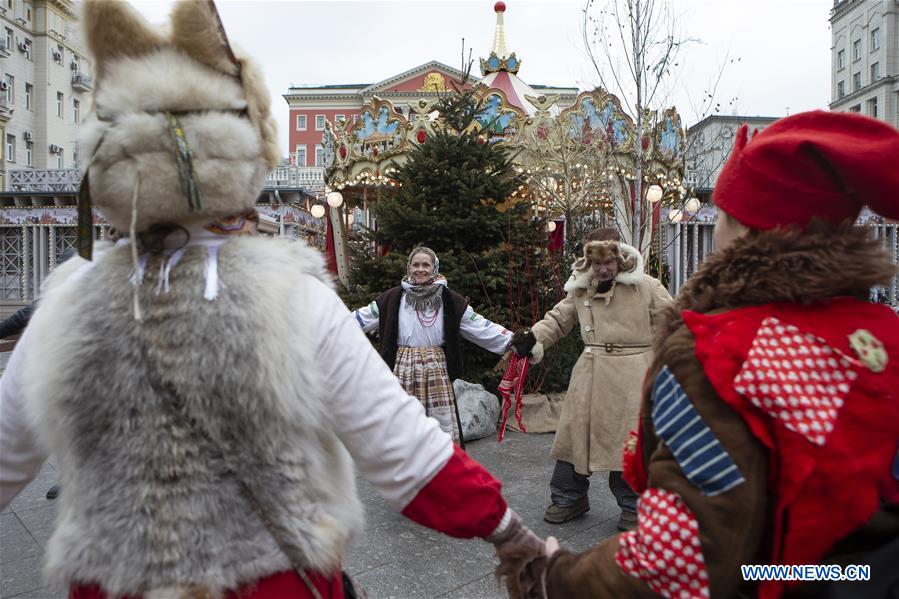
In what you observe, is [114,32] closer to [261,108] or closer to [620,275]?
[261,108]

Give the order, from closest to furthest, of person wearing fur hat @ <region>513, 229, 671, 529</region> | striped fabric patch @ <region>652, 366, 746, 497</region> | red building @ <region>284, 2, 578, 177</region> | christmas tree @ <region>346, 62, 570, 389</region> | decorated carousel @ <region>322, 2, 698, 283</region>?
striped fabric patch @ <region>652, 366, 746, 497</region>, person wearing fur hat @ <region>513, 229, 671, 529</region>, christmas tree @ <region>346, 62, 570, 389</region>, decorated carousel @ <region>322, 2, 698, 283</region>, red building @ <region>284, 2, 578, 177</region>

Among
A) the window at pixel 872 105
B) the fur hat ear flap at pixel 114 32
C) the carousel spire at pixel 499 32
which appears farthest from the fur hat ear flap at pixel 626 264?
the window at pixel 872 105

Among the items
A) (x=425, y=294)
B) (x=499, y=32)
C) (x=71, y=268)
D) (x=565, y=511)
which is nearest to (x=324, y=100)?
(x=499, y=32)

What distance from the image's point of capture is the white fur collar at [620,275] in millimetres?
4441

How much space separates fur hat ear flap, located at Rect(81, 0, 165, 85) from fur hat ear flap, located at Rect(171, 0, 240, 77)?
0.18 feet

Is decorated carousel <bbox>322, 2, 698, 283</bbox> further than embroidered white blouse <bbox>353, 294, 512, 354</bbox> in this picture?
Yes

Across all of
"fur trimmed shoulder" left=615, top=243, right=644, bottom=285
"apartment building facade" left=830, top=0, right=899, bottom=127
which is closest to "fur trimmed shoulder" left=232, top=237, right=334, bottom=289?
"fur trimmed shoulder" left=615, top=243, right=644, bottom=285

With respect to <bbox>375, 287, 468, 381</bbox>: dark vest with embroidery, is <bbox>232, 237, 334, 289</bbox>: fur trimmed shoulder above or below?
above

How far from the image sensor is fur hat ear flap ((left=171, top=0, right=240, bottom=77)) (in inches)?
50.1

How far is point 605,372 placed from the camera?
4488mm

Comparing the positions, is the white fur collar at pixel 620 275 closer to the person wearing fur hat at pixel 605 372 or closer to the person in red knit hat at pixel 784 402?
the person wearing fur hat at pixel 605 372

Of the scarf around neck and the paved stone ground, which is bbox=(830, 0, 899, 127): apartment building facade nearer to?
the scarf around neck

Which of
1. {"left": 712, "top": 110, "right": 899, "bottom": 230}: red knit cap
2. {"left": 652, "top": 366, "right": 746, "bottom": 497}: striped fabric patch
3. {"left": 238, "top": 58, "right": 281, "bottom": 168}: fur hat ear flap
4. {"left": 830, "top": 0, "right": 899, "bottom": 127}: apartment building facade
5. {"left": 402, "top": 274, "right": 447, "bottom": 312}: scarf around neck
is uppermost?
{"left": 830, "top": 0, "right": 899, "bottom": 127}: apartment building facade

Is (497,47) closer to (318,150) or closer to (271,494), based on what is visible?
(271,494)
